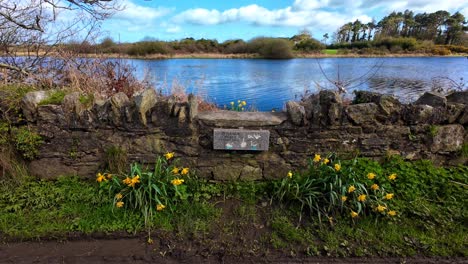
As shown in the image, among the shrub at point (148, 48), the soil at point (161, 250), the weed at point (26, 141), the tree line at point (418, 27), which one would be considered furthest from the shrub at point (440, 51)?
the weed at point (26, 141)

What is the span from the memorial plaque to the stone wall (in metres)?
0.09

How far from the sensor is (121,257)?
214 centimetres

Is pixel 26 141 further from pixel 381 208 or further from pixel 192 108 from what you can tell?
pixel 381 208

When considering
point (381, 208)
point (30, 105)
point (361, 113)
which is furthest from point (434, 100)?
point (30, 105)

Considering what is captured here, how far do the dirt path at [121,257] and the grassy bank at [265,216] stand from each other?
2.7 inches

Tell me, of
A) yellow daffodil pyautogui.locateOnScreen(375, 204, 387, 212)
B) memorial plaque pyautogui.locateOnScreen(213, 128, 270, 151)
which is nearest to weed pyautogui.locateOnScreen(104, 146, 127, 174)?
memorial plaque pyautogui.locateOnScreen(213, 128, 270, 151)

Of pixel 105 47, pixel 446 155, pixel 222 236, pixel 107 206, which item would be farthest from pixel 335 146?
pixel 105 47

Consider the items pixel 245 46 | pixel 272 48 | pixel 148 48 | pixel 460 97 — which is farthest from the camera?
pixel 245 46

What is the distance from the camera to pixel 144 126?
2934mm

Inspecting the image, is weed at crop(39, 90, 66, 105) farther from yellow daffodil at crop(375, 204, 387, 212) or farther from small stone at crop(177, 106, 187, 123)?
yellow daffodil at crop(375, 204, 387, 212)

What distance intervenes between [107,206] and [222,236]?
1237 millimetres

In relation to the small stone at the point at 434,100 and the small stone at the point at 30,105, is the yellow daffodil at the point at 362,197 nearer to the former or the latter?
the small stone at the point at 434,100

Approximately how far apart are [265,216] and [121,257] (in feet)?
4.45

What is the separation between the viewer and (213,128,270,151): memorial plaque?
114 inches
